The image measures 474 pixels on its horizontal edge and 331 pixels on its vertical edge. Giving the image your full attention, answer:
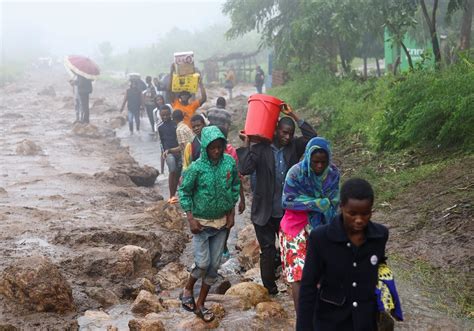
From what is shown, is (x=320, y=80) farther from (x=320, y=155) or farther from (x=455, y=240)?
(x=320, y=155)

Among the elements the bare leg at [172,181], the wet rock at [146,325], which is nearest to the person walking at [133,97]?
the bare leg at [172,181]

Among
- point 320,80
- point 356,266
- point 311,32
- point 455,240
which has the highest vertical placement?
point 311,32

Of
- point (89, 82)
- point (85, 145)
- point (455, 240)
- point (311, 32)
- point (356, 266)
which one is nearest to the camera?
point (356, 266)

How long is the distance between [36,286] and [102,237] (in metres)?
2.27

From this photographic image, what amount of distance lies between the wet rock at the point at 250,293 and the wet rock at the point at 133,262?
1433 millimetres

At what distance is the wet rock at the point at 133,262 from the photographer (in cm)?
662

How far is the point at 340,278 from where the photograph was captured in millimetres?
2930

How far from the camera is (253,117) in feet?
17.8

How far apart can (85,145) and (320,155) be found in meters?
13.8

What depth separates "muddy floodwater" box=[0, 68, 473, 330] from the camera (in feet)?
17.3

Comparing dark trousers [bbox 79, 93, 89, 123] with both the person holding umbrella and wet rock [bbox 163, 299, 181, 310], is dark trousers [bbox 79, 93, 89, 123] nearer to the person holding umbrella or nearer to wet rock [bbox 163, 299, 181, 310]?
the person holding umbrella

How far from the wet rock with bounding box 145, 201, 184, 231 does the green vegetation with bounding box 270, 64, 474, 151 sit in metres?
3.27

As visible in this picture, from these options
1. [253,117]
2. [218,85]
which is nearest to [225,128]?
[253,117]

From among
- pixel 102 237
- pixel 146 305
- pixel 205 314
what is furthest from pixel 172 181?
pixel 205 314
